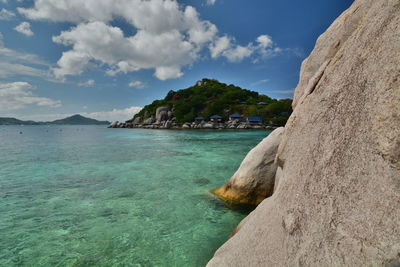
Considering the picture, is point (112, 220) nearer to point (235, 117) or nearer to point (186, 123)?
point (186, 123)

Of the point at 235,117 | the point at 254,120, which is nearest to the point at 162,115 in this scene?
the point at 235,117

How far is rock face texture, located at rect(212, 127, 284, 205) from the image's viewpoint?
24.0 ft

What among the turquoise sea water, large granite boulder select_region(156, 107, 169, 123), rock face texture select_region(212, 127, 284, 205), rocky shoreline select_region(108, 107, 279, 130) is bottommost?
the turquoise sea water

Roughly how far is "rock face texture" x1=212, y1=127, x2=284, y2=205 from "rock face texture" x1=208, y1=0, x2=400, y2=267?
3.59 meters

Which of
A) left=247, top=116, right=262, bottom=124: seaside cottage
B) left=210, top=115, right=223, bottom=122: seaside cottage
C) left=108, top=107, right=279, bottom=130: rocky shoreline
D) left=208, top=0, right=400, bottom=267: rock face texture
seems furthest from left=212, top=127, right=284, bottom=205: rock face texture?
left=210, top=115, right=223, bottom=122: seaside cottage

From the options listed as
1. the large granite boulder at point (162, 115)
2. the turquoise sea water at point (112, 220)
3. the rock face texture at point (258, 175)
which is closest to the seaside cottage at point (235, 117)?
the large granite boulder at point (162, 115)

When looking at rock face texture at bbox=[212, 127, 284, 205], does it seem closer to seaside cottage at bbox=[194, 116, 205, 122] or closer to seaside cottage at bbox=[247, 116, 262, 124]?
seaside cottage at bbox=[247, 116, 262, 124]

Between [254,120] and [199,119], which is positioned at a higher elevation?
[199,119]

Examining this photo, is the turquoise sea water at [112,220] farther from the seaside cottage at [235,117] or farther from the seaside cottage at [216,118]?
the seaside cottage at [216,118]

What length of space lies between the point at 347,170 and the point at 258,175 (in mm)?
4763

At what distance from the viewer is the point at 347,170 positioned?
268 cm

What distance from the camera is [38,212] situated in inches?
311

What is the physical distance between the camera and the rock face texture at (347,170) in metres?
2.33

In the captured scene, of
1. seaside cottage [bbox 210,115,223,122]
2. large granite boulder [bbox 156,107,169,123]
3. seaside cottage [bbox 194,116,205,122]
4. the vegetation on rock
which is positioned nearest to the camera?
the vegetation on rock
